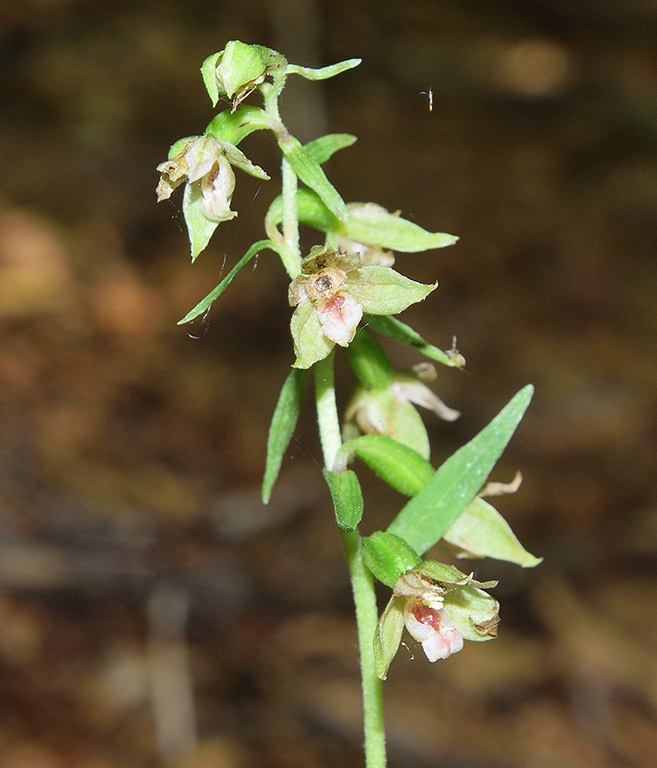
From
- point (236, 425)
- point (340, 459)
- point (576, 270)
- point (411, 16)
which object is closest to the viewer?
point (340, 459)

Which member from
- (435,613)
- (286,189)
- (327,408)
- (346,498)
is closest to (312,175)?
(286,189)

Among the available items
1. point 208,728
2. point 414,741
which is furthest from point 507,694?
point 208,728

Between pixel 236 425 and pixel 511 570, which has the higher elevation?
pixel 236 425

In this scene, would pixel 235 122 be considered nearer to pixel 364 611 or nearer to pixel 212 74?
pixel 212 74

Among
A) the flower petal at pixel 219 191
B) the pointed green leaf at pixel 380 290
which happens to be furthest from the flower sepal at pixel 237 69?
the pointed green leaf at pixel 380 290

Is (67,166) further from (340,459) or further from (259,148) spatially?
(340,459)

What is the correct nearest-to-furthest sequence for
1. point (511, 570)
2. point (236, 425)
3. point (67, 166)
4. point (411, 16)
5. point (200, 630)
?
point (200, 630) < point (511, 570) < point (236, 425) < point (67, 166) < point (411, 16)

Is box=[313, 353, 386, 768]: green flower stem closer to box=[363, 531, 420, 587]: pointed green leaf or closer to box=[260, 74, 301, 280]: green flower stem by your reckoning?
box=[363, 531, 420, 587]: pointed green leaf
